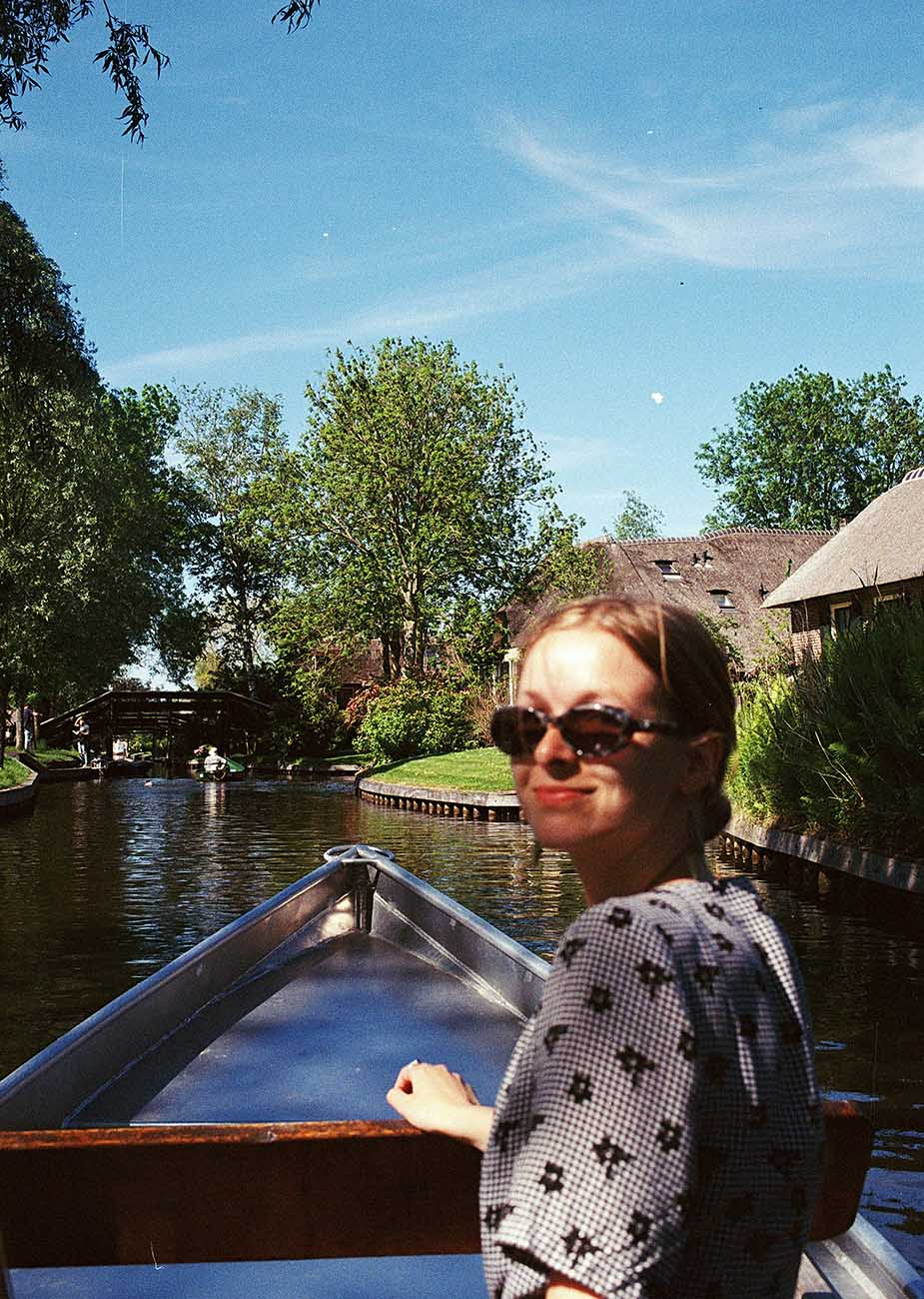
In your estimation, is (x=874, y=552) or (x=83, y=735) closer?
(x=874, y=552)

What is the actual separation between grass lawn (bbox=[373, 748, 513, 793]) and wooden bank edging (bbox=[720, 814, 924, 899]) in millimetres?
8806

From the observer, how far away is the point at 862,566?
29.7m

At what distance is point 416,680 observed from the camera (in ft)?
123

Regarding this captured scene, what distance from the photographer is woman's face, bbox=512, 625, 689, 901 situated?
1366mm

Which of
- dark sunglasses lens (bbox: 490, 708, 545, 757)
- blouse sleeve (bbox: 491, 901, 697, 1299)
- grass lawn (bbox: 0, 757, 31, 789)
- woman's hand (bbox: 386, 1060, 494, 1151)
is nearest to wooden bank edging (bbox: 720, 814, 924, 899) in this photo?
woman's hand (bbox: 386, 1060, 494, 1151)

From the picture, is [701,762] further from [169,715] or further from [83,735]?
[169,715]

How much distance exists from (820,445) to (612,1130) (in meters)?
63.2

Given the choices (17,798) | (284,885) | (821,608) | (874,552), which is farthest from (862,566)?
(284,885)

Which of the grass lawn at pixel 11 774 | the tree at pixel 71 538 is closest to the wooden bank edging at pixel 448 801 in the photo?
the grass lawn at pixel 11 774

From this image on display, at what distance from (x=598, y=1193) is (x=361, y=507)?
39.4 meters

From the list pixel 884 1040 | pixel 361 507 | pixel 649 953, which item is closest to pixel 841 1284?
pixel 649 953

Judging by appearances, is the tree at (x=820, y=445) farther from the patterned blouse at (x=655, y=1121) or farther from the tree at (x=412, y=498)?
the patterned blouse at (x=655, y=1121)

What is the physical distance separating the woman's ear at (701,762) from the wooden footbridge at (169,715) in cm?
4880

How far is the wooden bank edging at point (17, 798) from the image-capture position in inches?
887
